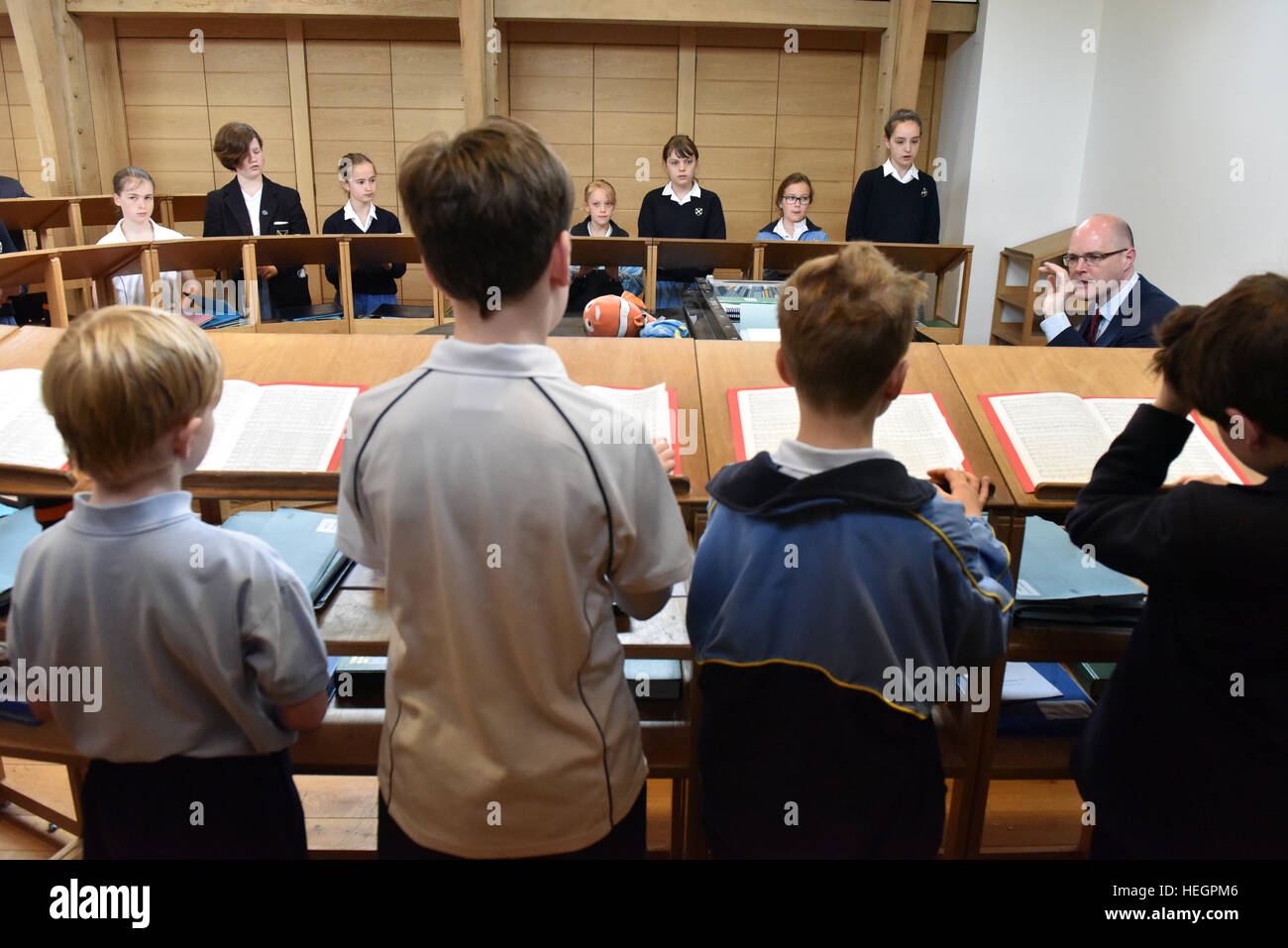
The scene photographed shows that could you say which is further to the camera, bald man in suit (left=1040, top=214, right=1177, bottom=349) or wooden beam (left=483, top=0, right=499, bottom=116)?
wooden beam (left=483, top=0, right=499, bottom=116)

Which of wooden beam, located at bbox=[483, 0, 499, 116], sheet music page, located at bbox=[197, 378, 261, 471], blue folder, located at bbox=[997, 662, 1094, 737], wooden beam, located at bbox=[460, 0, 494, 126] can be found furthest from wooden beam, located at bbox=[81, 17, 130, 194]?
blue folder, located at bbox=[997, 662, 1094, 737]

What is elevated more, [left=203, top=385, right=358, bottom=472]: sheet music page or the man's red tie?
the man's red tie

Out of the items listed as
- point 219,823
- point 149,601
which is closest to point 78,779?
point 219,823

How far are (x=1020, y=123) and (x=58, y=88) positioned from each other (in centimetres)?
696

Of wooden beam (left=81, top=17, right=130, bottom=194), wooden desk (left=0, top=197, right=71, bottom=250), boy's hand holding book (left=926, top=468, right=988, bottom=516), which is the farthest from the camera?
wooden beam (left=81, top=17, right=130, bottom=194)

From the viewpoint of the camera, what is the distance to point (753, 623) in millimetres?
1227

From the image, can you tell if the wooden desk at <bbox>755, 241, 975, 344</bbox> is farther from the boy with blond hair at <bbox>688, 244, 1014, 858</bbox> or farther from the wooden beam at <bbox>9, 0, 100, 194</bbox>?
the wooden beam at <bbox>9, 0, 100, 194</bbox>

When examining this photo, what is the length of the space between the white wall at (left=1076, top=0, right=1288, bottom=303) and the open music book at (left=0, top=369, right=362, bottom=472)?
13.4ft

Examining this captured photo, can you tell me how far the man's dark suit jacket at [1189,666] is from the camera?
1205 millimetres

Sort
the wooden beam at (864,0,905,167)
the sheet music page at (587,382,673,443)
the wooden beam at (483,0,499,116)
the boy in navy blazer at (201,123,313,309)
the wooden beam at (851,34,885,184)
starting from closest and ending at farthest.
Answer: the sheet music page at (587,382,673,443) < the boy in navy blazer at (201,123,313,309) < the wooden beam at (483,0,499,116) < the wooden beam at (864,0,905,167) < the wooden beam at (851,34,885,184)

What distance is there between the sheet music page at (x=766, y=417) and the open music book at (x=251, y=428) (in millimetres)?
808

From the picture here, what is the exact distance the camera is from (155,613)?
1190 mm

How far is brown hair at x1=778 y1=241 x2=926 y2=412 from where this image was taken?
1187 millimetres

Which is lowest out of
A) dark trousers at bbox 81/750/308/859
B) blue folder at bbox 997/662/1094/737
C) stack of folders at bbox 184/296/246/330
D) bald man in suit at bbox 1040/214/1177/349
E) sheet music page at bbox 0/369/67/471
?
blue folder at bbox 997/662/1094/737
